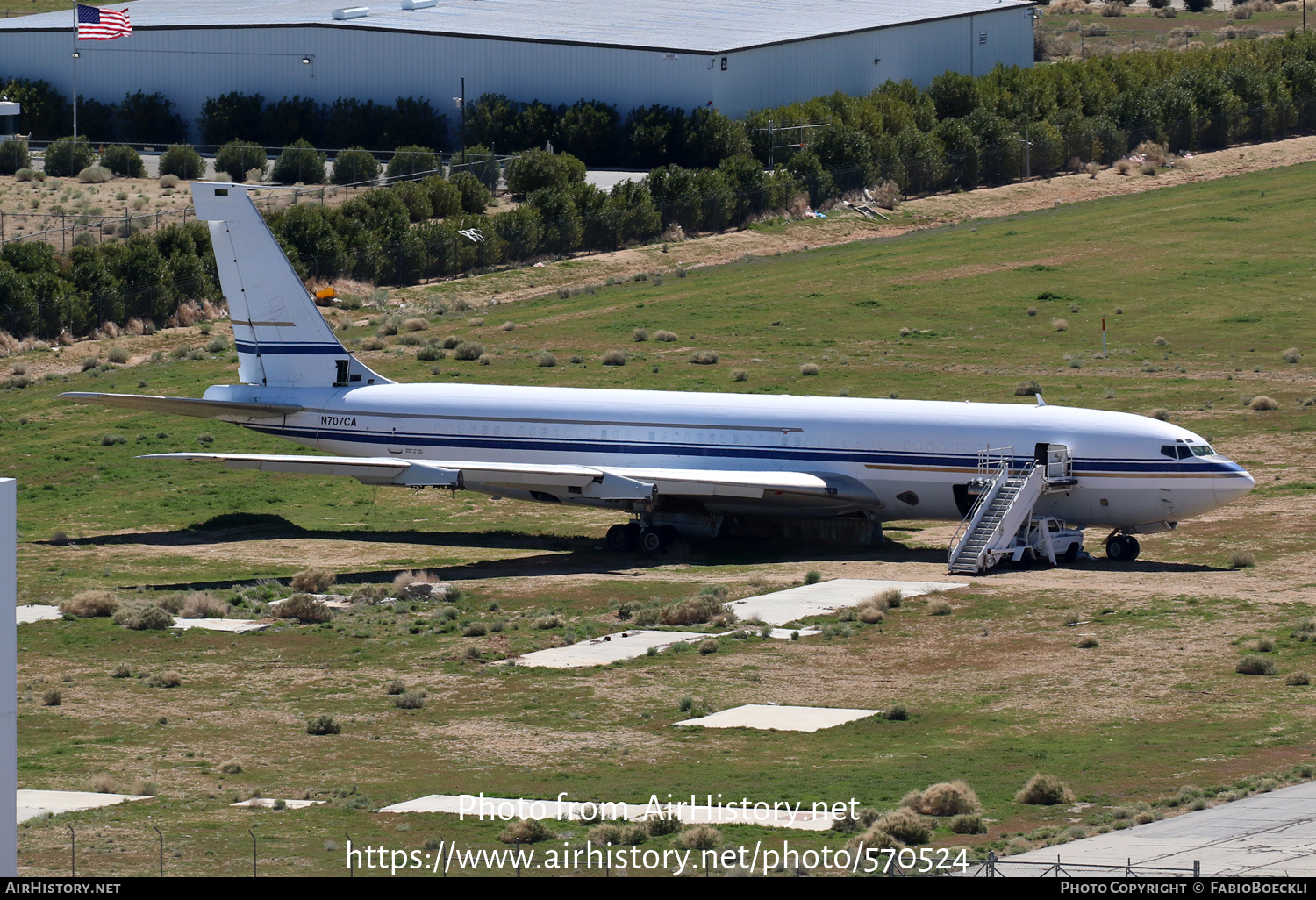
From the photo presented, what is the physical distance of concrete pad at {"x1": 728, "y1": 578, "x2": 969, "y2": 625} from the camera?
48.1 m

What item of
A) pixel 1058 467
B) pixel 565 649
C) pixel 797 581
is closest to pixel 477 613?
pixel 565 649

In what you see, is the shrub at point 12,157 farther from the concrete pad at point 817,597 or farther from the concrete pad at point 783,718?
the concrete pad at point 783,718

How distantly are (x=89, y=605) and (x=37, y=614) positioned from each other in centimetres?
144

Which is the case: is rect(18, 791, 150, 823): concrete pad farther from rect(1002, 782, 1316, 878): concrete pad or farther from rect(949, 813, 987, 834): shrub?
rect(1002, 782, 1316, 878): concrete pad

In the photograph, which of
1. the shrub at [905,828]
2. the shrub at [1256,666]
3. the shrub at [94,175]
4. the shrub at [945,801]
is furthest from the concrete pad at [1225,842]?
the shrub at [94,175]

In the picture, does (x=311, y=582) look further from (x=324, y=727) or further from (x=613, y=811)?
(x=613, y=811)

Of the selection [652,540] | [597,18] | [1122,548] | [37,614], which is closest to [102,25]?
[597,18]

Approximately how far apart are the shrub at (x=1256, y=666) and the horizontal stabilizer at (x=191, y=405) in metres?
32.3

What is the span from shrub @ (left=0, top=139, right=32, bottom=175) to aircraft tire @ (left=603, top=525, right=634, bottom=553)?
86782mm

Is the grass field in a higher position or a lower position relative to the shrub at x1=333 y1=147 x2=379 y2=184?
lower

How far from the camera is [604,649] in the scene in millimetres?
44781

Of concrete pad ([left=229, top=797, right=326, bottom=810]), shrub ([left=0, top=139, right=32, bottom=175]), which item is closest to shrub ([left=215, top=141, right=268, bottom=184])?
shrub ([left=0, top=139, right=32, bottom=175])

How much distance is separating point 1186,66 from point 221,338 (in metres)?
91.7
